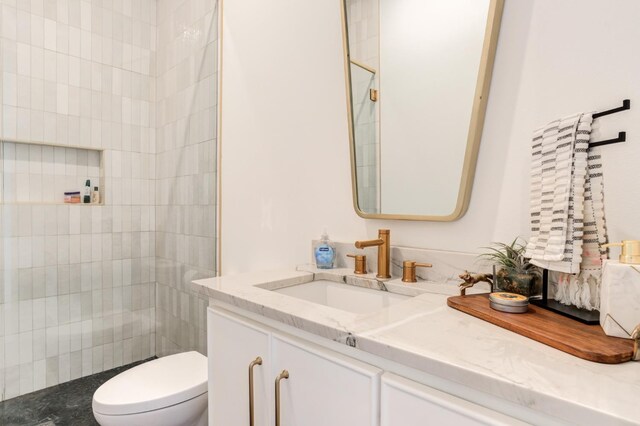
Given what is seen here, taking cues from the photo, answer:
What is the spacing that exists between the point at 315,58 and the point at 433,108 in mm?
588

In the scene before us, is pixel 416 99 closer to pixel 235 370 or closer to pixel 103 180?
pixel 235 370

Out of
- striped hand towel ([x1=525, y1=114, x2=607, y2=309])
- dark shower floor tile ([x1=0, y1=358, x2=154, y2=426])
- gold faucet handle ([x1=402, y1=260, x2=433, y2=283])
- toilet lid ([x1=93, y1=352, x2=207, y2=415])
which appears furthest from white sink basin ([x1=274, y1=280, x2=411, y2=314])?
dark shower floor tile ([x1=0, y1=358, x2=154, y2=426])

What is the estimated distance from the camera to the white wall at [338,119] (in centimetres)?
77

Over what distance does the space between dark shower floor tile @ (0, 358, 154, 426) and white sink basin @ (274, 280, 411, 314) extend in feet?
4.74

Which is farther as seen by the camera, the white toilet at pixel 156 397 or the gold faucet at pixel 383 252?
the white toilet at pixel 156 397

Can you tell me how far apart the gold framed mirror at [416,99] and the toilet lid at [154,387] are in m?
0.98

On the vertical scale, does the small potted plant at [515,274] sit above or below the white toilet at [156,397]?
above

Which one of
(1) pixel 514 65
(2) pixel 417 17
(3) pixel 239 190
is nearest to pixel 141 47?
(3) pixel 239 190

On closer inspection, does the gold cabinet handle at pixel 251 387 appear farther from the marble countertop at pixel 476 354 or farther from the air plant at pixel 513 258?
the air plant at pixel 513 258

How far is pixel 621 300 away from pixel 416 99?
2.51 feet

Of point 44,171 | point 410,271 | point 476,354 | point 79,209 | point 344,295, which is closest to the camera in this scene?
point 476,354

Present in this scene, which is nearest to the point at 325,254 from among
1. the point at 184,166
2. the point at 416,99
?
the point at 416,99

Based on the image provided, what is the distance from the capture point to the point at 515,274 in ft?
2.77

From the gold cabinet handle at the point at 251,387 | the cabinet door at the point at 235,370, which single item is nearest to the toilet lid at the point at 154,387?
the cabinet door at the point at 235,370
